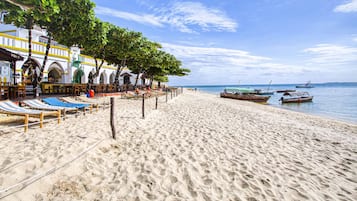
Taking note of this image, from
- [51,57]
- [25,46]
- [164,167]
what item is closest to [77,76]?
[51,57]

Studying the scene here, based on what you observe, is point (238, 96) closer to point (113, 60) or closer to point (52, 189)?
point (113, 60)

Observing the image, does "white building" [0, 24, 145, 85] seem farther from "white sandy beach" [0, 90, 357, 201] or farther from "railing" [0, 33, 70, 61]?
"white sandy beach" [0, 90, 357, 201]

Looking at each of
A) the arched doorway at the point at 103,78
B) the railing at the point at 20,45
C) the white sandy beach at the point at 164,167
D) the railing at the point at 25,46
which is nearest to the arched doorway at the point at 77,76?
the railing at the point at 25,46

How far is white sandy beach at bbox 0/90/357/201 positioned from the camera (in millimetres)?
3256

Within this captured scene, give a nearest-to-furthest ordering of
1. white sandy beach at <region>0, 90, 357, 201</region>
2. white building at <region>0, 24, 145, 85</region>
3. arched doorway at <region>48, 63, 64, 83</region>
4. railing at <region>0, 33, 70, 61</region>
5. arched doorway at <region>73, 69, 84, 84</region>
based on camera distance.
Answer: white sandy beach at <region>0, 90, 357, 201</region>
railing at <region>0, 33, 70, 61</region>
white building at <region>0, 24, 145, 85</region>
arched doorway at <region>48, 63, 64, 83</region>
arched doorway at <region>73, 69, 84, 84</region>

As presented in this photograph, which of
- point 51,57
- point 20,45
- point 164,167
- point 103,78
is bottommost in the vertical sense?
point 164,167

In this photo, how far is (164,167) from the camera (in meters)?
4.26

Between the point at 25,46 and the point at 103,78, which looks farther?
the point at 103,78

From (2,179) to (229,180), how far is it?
4107 millimetres

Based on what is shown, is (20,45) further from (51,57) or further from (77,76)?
(77,76)

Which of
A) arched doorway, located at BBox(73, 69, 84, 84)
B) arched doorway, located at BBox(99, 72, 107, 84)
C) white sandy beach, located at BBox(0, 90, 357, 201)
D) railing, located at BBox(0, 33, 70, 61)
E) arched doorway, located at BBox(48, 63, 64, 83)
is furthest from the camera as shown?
arched doorway, located at BBox(99, 72, 107, 84)

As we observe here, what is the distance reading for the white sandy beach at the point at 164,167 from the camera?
3.26 metres

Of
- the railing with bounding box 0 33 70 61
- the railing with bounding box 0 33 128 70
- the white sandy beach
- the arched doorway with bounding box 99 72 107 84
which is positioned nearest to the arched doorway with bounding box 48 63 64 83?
the railing with bounding box 0 33 128 70

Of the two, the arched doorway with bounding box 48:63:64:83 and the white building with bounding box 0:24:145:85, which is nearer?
the white building with bounding box 0:24:145:85
